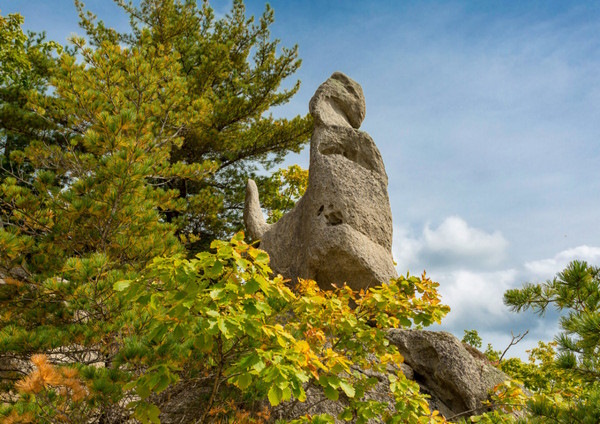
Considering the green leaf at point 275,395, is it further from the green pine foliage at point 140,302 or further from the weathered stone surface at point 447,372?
the weathered stone surface at point 447,372

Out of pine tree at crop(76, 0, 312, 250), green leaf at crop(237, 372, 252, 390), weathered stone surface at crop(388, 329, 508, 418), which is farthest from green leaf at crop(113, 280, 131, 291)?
pine tree at crop(76, 0, 312, 250)

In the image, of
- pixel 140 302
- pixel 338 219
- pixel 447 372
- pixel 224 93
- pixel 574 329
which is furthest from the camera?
pixel 224 93

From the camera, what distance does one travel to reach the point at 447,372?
502cm

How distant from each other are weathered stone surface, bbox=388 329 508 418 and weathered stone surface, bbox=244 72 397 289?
3.17 ft

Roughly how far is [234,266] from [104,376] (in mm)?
1887

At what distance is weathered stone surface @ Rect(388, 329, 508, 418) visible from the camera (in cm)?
496

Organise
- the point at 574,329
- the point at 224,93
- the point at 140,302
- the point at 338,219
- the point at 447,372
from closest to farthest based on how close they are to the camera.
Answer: the point at 574,329 < the point at 140,302 < the point at 447,372 < the point at 338,219 < the point at 224,93

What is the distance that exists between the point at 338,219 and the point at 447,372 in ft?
7.52

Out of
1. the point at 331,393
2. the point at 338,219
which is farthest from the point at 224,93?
the point at 331,393

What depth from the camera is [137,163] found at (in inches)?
209

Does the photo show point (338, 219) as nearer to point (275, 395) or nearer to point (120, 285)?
point (120, 285)

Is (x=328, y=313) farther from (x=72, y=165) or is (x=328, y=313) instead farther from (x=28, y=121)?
(x=28, y=121)

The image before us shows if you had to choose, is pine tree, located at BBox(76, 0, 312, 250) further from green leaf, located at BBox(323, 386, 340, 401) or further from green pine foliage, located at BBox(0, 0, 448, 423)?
green leaf, located at BBox(323, 386, 340, 401)

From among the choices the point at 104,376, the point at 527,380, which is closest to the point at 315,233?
the point at 104,376
